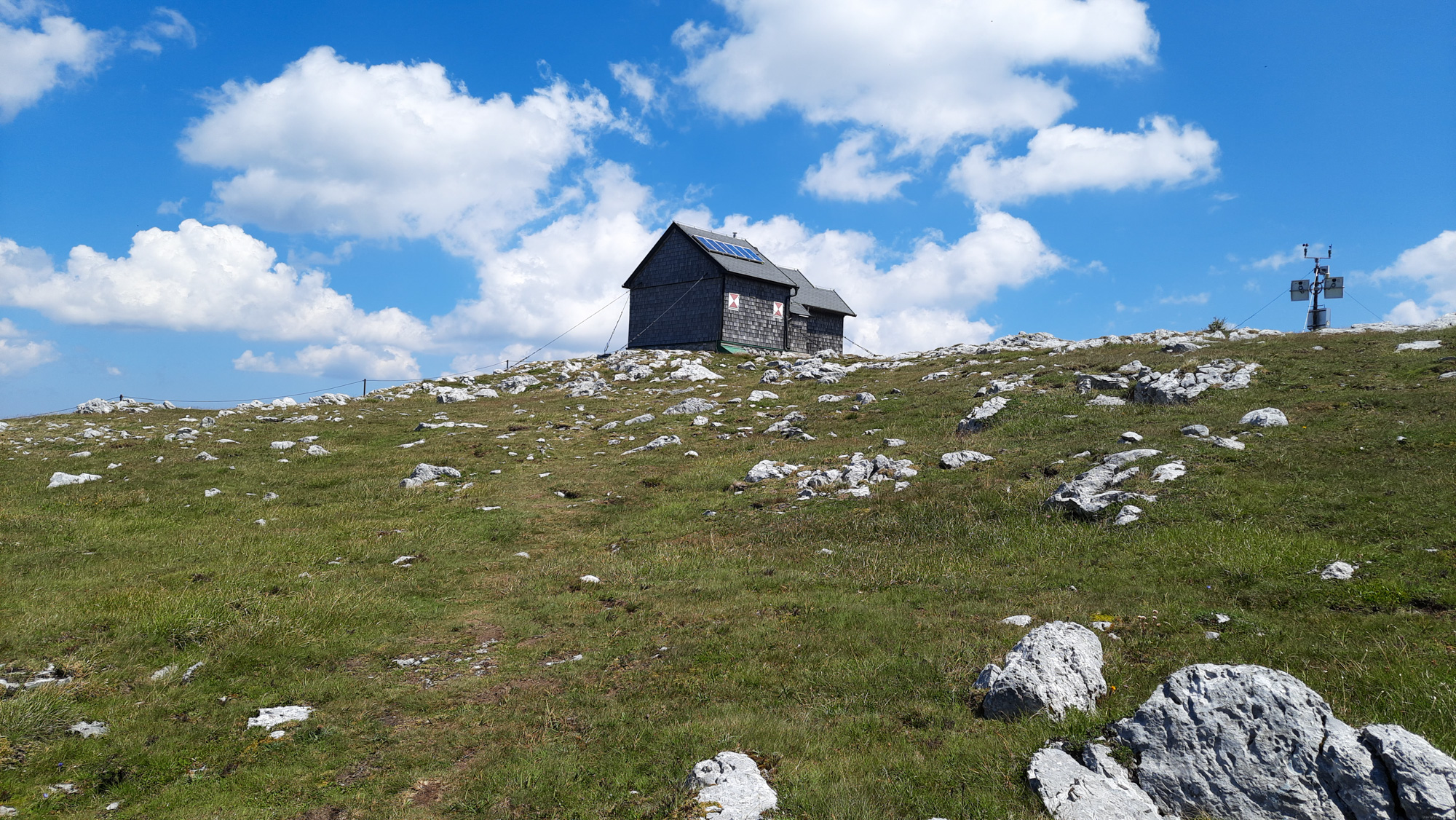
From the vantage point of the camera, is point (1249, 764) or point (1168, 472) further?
point (1168, 472)

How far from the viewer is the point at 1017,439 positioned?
2320cm

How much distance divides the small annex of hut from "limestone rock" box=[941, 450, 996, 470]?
35.6 meters

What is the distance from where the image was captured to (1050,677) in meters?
8.33

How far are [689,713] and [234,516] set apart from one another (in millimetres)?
17393

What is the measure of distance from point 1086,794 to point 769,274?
182 ft

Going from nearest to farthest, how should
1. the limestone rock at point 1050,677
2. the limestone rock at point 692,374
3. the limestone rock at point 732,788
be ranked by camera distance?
the limestone rock at point 732,788, the limestone rock at point 1050,677, the limestone rock at point 692,374

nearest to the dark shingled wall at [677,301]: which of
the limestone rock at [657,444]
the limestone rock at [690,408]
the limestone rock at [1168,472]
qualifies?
the limestone rock at [690,408]

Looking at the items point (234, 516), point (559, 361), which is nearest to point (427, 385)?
point (559, 361)

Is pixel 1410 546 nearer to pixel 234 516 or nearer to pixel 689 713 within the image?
pixel 689 713

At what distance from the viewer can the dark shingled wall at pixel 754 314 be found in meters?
56.5

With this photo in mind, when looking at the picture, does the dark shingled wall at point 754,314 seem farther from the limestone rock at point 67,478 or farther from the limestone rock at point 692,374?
the limestone rock at point 67,478

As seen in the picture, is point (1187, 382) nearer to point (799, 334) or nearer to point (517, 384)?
point (517, 384)

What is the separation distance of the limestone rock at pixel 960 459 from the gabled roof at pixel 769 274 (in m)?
36.6

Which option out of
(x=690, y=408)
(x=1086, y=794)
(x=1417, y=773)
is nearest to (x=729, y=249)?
(x=690, y=408)
